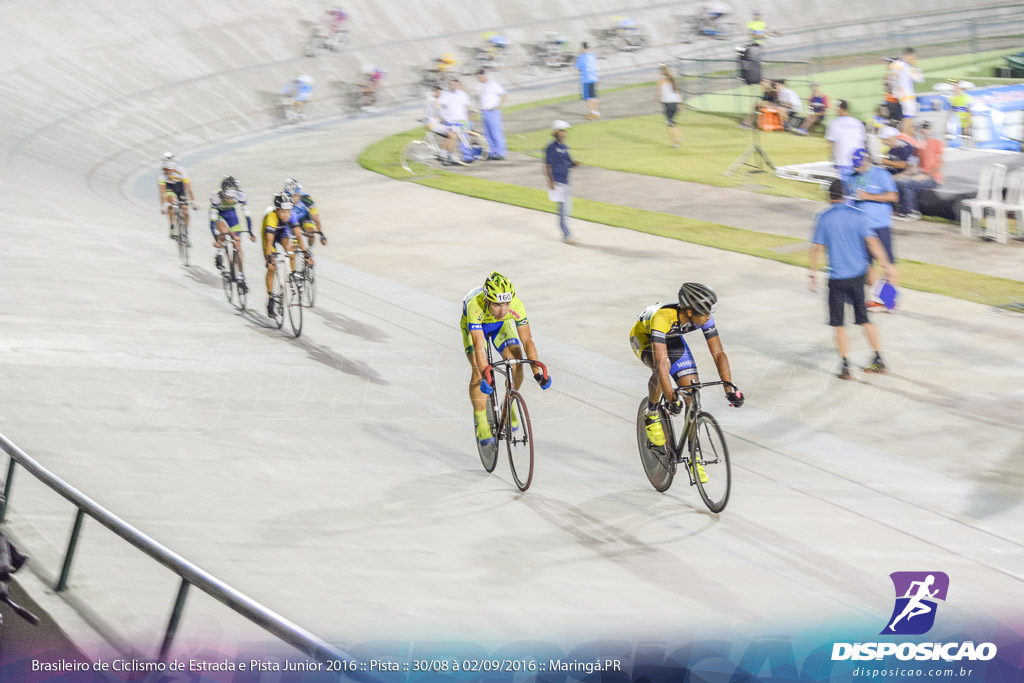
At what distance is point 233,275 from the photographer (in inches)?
483

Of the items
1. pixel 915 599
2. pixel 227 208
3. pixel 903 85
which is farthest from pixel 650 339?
pixel 903 85

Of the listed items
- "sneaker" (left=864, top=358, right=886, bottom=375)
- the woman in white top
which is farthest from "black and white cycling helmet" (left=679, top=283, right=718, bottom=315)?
the woman in white top

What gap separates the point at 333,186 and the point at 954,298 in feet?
38.6

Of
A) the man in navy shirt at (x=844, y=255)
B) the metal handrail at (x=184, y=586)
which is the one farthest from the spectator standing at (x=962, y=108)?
the metal handrail at (x=184, y=586)

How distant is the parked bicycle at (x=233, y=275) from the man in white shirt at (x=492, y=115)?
9.23 m

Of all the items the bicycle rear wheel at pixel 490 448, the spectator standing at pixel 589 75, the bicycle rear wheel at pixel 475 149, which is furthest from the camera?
the spectator standing at pixel 589 75

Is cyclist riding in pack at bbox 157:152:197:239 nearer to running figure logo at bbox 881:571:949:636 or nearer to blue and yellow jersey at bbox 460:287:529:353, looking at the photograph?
blue and yellow jersey at bbox 460:287:529:353

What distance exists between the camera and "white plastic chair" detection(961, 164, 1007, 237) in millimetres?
13562

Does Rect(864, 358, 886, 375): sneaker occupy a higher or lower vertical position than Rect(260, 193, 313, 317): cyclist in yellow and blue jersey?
lower

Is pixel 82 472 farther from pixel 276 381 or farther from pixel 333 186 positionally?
pixel 333 186

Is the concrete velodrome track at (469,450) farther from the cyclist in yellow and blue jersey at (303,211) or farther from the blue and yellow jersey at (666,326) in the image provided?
the blue and yellow jersey at (666,326)

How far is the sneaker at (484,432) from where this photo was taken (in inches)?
294

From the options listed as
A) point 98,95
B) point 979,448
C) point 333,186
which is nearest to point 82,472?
point 979,448

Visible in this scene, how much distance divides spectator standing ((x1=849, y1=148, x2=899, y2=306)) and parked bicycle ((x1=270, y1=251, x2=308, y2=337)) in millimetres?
5752
